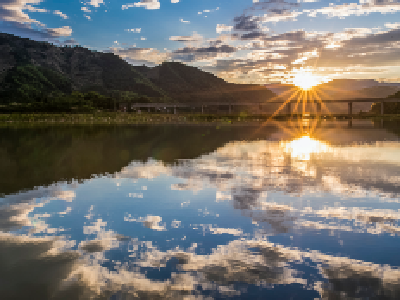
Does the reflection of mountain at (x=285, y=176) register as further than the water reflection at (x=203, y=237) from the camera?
Yes

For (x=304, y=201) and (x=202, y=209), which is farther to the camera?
(x=304, y=201)

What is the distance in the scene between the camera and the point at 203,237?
8.12 metres

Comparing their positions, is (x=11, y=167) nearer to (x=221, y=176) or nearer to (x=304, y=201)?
(x=221, y=176)

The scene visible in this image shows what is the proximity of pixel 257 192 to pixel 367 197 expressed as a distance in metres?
3.51

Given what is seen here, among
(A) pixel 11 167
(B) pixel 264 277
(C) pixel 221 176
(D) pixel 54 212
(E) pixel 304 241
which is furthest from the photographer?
(A) pixel 11 167

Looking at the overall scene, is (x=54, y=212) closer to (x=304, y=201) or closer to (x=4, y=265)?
(x=4, y=265)

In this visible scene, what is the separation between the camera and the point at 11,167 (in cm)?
1786

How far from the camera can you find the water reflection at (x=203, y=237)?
19.7 ft

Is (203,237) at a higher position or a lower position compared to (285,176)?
lower

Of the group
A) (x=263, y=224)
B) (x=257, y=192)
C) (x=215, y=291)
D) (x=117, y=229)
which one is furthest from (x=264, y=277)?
(x=257, y=192)

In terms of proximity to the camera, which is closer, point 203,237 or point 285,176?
point 203,237

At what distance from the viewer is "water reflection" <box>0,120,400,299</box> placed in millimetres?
6012

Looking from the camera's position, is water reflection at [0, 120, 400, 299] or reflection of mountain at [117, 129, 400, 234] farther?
reflection of mountain at [117, 129, 400, 234]

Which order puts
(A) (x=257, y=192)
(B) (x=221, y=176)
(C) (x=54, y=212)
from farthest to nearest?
(B) (x=221, y=176)
(A) (x=257, y=192)
(C) (x=54, y=212)
